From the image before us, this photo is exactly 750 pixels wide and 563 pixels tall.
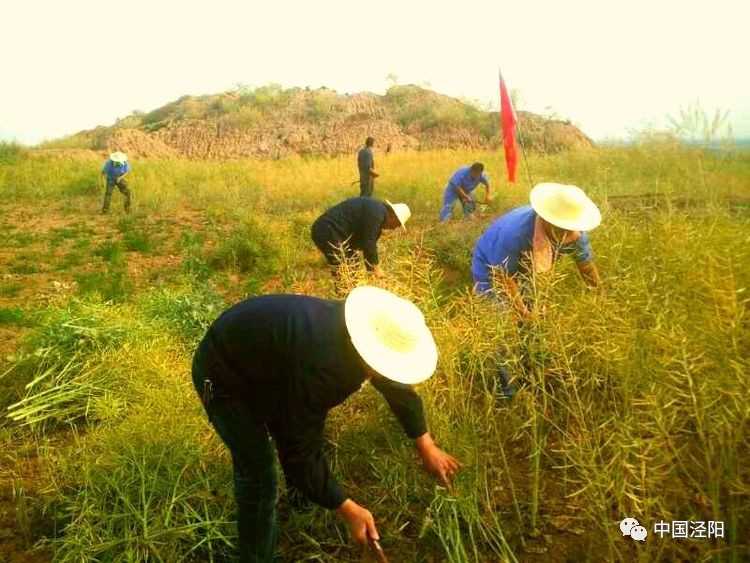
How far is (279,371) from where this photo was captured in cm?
191

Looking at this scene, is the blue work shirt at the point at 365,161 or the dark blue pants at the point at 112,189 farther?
the dark blue pants at the point at 112,189

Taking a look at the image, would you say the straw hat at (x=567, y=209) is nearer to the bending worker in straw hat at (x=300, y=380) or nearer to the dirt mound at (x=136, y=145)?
→ the bending worker in straw hat at (x=300, y=380)

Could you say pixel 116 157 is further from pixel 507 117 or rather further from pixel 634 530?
pixel 634 530

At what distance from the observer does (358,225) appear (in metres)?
4.77

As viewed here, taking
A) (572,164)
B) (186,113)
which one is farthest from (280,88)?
(572,164)

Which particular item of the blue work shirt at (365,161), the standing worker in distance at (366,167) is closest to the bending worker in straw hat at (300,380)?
the standing worker in distance at (366,167)

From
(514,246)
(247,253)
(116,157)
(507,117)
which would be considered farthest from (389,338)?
(116,157)

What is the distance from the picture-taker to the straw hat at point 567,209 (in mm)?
2867

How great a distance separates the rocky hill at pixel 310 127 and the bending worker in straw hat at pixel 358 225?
1808cm

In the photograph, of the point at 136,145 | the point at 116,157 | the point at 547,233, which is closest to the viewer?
the point at 547,233

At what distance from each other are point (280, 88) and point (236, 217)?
24899 mm

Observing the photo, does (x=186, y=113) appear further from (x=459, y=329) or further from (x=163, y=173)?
(x=459, y=329)

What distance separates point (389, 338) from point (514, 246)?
1.65 metres

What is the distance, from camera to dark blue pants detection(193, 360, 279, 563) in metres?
2.10
